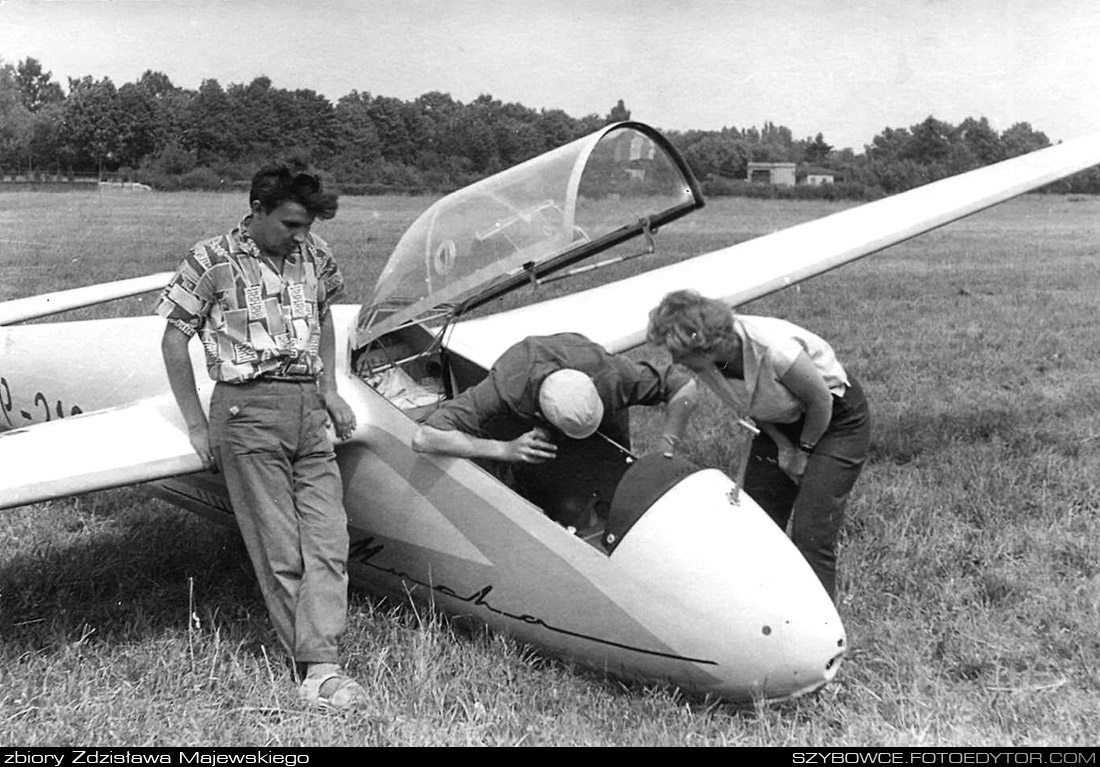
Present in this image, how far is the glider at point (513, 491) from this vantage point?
3.75m

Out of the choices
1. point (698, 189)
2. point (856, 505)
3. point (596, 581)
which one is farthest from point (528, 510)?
point (856, 505)

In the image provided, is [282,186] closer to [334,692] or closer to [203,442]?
[203,442]

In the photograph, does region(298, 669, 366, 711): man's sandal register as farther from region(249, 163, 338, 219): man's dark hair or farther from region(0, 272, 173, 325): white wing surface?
region(0, 272, 173, 325): white wing surface

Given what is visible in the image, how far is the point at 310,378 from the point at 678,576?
1.77 meters

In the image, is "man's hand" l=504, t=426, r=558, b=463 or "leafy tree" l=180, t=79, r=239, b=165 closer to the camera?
"man's hand" l=504, t=426, r=558, b=463

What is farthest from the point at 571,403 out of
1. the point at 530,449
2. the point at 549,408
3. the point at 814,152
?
the point at 814,152

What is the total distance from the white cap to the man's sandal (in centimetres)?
128

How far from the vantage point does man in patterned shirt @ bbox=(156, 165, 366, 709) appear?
4.19 meters

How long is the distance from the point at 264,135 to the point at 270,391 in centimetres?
1860

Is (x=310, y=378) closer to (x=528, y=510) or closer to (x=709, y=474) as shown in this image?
(x=528, y=510)

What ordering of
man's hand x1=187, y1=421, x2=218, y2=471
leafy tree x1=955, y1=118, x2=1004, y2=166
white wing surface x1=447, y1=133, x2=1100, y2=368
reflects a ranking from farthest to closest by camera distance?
leafy tree x1=955, y1=118, x2=1004, y2=166, white wing surface x1=447, y1=133, x2=1100, y2=368, man's hand x1=187, y1=421, x2=218, y2=471

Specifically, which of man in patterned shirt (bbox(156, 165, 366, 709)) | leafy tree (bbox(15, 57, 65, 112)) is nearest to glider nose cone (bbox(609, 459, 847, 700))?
man in patterned shirt (bbox(156, 165, 366, 709))

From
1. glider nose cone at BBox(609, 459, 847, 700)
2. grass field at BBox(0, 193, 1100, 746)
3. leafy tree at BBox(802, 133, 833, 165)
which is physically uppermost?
leafy tree at BBox(802, 133, 833, 165)

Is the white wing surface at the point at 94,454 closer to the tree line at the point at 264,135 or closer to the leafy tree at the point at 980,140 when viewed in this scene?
the tree line at the point at 264,135
